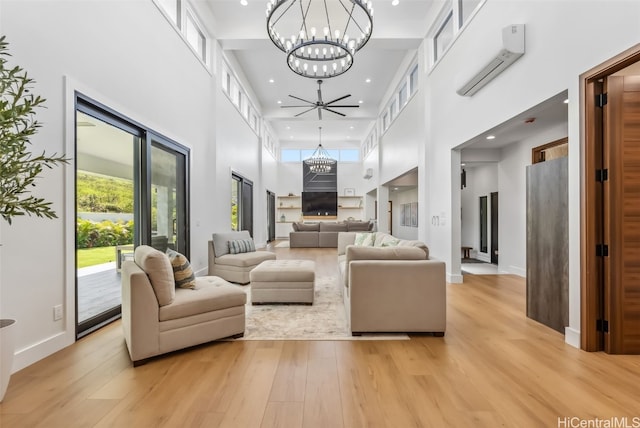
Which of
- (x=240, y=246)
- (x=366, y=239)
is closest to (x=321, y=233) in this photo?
(x=240, y=246)

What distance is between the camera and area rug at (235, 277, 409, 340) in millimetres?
3016

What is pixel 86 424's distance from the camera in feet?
5.78

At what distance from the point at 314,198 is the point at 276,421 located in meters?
13.8

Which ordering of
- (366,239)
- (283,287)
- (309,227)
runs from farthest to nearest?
(309,227) → (366,239) → (283,287)

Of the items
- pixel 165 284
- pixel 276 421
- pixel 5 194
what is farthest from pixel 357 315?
pixel 5 194

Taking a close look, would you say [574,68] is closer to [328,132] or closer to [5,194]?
[5,194]

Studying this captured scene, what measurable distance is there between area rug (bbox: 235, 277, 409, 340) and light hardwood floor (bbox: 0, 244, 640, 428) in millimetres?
156

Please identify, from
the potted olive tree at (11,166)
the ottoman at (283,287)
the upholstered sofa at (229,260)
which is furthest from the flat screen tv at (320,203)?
the potted olive tree at (11,166)

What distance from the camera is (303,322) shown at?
11.1ft

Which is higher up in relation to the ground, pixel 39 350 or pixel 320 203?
pixel 320 203

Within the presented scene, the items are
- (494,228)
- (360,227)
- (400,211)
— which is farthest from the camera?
(400,211)

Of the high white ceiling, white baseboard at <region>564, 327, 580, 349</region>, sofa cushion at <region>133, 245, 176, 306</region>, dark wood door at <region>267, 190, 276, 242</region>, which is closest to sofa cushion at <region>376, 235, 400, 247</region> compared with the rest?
white baseboard at <region>564, 327, 580, 349</region>

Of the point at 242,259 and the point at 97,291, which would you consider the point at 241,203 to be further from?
the point at 97,291

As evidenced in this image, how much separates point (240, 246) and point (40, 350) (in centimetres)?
346
